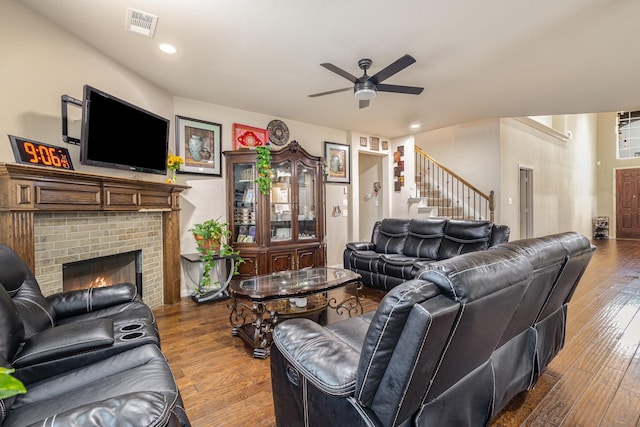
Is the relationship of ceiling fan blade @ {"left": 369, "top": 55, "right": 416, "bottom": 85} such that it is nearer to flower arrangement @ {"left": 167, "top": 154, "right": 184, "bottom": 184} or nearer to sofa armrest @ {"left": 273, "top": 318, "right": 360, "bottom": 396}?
sofa armrest @ {"left": 273, "top": 318, "right": 360, "bottom": 396}

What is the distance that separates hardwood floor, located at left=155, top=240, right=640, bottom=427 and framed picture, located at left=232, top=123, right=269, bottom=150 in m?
2.23

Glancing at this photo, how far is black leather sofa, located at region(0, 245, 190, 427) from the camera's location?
0.80m

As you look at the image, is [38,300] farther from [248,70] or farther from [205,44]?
A: [248,70]

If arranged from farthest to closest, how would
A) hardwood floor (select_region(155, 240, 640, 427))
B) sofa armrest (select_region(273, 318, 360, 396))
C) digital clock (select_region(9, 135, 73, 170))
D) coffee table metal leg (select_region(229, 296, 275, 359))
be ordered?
coffee table metal leg (select_region(229, 296, 275, 359))
digital clock (select_region(9, 135, 73, 170))
hardwood floor (select_region(155, 240, 640, 427))
sofa armrest (select_region(273, 318, 360, 396))

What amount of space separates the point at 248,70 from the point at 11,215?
87.7 inches

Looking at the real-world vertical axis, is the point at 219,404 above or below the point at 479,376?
below

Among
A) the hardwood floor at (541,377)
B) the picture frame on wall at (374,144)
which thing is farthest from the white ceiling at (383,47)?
the hardwood floor at (541,377)

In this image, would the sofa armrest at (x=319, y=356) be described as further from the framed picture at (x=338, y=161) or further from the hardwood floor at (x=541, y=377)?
the framed picture at (x=338, y=161)

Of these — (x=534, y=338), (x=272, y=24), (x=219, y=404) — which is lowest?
(x=219, y=404)

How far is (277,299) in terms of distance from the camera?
7.79 ft

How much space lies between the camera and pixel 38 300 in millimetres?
1667

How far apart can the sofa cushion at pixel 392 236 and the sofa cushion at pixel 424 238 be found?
9cm

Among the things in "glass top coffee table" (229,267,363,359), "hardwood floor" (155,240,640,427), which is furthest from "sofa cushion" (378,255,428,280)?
"glass top coffee table" (229,267,363,359)

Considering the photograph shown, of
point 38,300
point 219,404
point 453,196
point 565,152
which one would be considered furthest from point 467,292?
point 565,152
